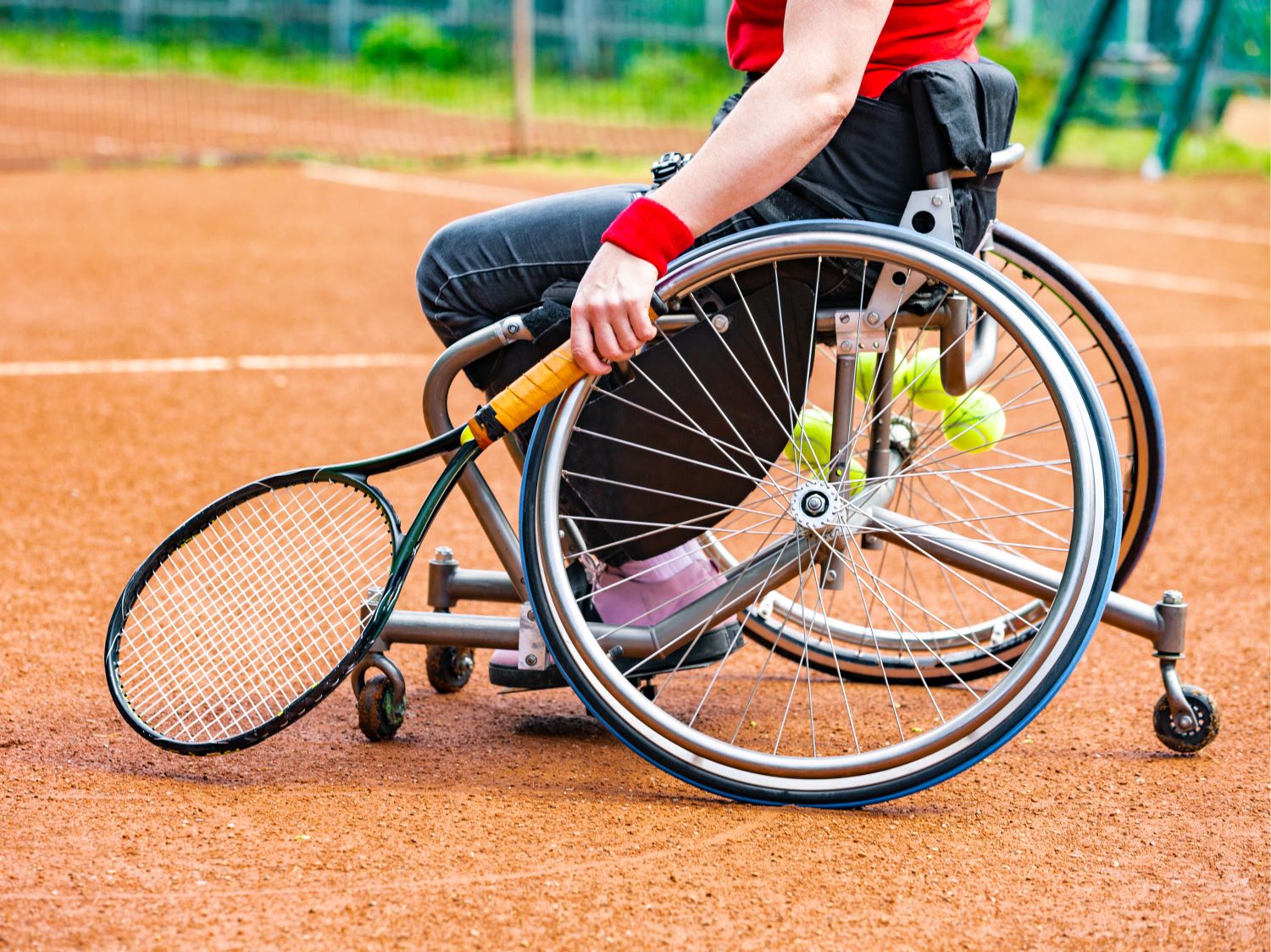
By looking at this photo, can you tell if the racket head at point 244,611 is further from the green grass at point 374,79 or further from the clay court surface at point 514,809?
the green grass at point 374,79

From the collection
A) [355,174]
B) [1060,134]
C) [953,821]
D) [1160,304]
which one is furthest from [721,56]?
[953,821]

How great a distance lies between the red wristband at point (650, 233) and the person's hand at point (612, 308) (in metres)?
0.01

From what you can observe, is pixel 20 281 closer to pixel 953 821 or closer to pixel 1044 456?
pixel 1044 456

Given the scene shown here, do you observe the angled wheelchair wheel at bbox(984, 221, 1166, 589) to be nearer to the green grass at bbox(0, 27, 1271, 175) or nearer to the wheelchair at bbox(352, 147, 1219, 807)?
the wheelchair at bbox(352, 147, 1219, 807)

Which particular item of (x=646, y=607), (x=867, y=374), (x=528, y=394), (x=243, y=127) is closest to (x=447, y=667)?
(x=646, y=607)

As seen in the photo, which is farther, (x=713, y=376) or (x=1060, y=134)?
(x=1060, y=134)

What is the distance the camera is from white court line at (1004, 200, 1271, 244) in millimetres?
9805

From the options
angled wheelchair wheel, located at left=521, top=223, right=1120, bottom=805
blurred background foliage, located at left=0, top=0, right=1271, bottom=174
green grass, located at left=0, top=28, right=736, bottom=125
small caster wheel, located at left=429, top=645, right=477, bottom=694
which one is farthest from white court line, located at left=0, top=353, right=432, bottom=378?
green grass, located at left=0, top=28, right=736, bottom=125

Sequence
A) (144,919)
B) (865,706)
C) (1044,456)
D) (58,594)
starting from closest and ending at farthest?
(144,919), (865,706), (58,594), (1044,456)

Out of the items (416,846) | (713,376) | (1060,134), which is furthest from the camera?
(1060,134)

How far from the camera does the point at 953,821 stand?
2480 mm

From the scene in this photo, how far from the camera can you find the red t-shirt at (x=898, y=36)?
2.45 m

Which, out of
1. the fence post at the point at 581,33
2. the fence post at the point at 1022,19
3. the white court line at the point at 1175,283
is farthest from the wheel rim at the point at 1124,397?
the fence post at the point at 581,33

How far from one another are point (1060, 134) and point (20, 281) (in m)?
8.74
